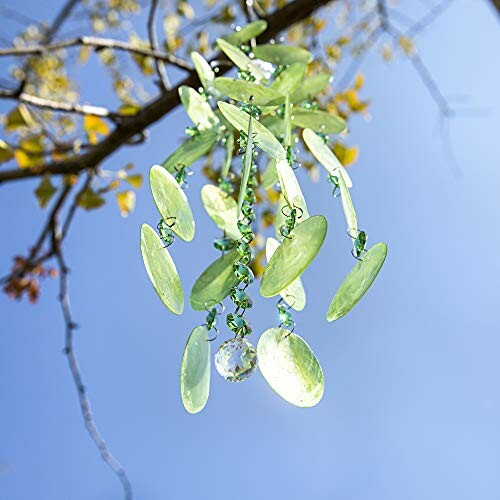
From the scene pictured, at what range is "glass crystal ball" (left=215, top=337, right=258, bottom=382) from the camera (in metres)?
0.20

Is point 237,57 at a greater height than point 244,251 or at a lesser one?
greater

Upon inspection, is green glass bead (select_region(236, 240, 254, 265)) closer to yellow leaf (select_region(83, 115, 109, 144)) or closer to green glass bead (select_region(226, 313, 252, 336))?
green glass bead (select_region(226, 313, 252, 336))

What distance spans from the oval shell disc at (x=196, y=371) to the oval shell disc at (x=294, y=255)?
0.04m

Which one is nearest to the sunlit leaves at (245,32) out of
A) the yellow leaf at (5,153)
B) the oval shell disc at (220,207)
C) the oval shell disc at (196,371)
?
the oval shell disc at (220,207)

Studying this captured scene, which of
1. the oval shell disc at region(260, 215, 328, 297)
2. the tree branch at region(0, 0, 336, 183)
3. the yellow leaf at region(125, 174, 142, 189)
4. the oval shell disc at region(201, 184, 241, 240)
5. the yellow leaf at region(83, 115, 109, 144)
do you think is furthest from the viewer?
the yellow leaf at region(125, 174, 142, 189)

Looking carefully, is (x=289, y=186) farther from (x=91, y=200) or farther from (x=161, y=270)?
(x=91, y=200)

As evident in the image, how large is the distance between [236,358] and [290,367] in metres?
0.02

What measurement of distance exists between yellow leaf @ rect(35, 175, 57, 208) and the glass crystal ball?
63 centimetres

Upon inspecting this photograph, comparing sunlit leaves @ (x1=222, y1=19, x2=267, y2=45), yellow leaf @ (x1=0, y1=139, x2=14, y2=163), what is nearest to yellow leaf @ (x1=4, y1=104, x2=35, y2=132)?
yellow leaf @ (x1=0, y1=139, x2=14, y2=163)

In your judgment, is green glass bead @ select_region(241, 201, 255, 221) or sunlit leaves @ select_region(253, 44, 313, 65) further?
sunlit leaves @ select_region(253, 44, 313, 65)

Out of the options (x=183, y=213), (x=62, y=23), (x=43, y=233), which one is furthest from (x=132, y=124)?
(x=62, y=23)

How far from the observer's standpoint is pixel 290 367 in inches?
8.2

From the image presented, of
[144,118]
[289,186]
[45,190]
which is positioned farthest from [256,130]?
[45,190]

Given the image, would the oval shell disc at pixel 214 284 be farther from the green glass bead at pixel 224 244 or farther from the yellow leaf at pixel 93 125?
the yellow leaf at pixel 93 125
